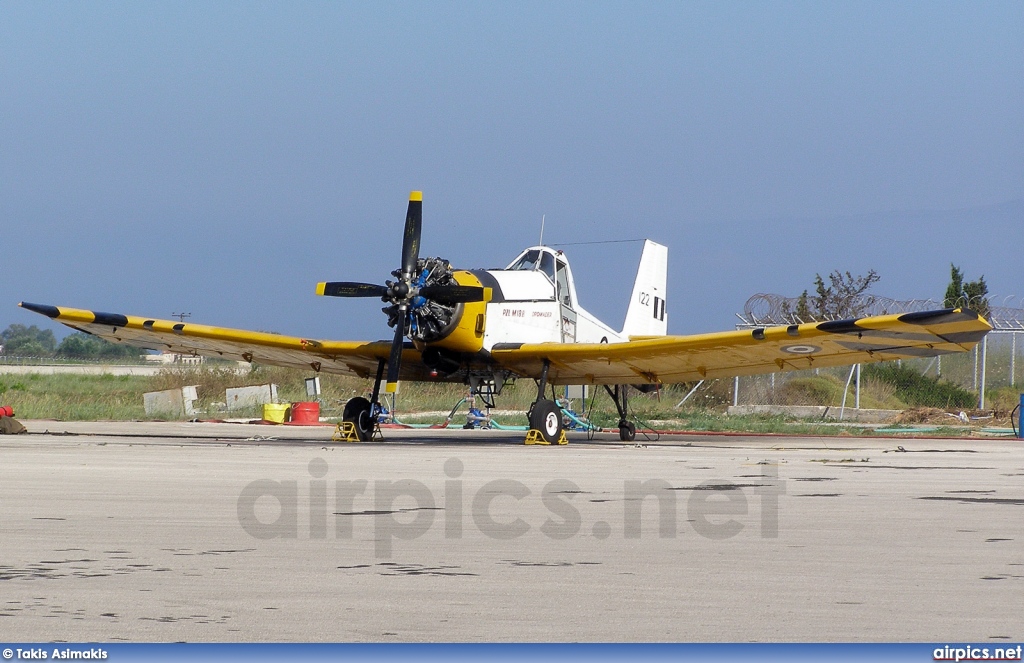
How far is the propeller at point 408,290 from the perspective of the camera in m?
19.2

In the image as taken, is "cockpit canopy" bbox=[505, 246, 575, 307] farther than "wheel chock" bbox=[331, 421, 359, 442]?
Yes

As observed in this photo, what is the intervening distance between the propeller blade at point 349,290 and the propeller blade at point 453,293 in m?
0.73

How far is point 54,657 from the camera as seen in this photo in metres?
4.19

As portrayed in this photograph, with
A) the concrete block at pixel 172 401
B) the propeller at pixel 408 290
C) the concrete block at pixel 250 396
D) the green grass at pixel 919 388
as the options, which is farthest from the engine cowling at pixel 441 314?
the green grass at pixel 919 388

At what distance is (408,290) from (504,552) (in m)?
12.7

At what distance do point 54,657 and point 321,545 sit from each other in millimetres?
2811

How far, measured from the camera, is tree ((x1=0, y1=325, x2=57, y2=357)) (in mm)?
150500

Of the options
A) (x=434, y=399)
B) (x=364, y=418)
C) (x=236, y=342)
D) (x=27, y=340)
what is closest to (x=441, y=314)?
(x=364, y=418)

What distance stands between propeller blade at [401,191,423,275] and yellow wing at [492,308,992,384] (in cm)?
205

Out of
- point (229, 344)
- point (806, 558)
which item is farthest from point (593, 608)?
point (229, 344)

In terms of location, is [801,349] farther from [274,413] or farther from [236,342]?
[274,413]

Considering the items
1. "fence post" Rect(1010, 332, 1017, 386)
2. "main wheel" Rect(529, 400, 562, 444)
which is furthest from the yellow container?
"fence post" Rect(1010, 332, 1017, 386)

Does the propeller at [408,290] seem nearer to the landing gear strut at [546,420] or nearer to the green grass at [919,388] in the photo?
the landing gear strut at [546,420]

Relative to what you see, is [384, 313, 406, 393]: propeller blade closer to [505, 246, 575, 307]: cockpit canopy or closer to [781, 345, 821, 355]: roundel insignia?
[505, 246, 575, 307]: cockpit canopy
